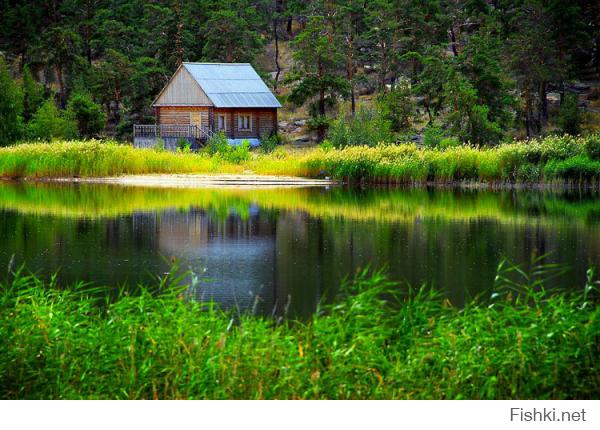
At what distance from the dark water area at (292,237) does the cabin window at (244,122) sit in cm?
2702

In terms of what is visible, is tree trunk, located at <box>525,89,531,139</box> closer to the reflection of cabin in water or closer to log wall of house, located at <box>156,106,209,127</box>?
the reflection of cabin in water

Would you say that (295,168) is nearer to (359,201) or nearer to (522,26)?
(359,201)

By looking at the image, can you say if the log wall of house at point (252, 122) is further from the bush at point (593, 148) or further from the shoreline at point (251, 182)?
the bush at point (593, 148)

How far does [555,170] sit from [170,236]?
1875 centimetres


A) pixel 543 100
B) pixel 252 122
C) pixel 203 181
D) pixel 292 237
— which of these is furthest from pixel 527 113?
pixel 292 237

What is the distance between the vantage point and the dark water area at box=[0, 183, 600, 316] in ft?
56.0

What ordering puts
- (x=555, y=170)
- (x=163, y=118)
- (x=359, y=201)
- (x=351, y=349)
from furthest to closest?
(x=163, y=118) → (x=555, y=170) → (x=359, y=201) → (x=351, y=349)

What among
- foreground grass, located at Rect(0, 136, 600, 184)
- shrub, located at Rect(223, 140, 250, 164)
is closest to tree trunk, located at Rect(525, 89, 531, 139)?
foreground grass, located at Rect(0, 136, 600, 184)

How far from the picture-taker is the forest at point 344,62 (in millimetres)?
50219

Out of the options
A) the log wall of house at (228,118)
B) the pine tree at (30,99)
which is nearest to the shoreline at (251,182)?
the pine tree at (30,99)

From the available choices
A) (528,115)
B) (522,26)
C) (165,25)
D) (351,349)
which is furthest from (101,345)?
(165,25)

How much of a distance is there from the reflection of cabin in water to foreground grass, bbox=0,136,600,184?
45.1 feet

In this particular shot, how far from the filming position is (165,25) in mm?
67438

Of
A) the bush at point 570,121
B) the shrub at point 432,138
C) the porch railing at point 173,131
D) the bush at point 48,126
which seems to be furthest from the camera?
the porch railing at point 173,131
